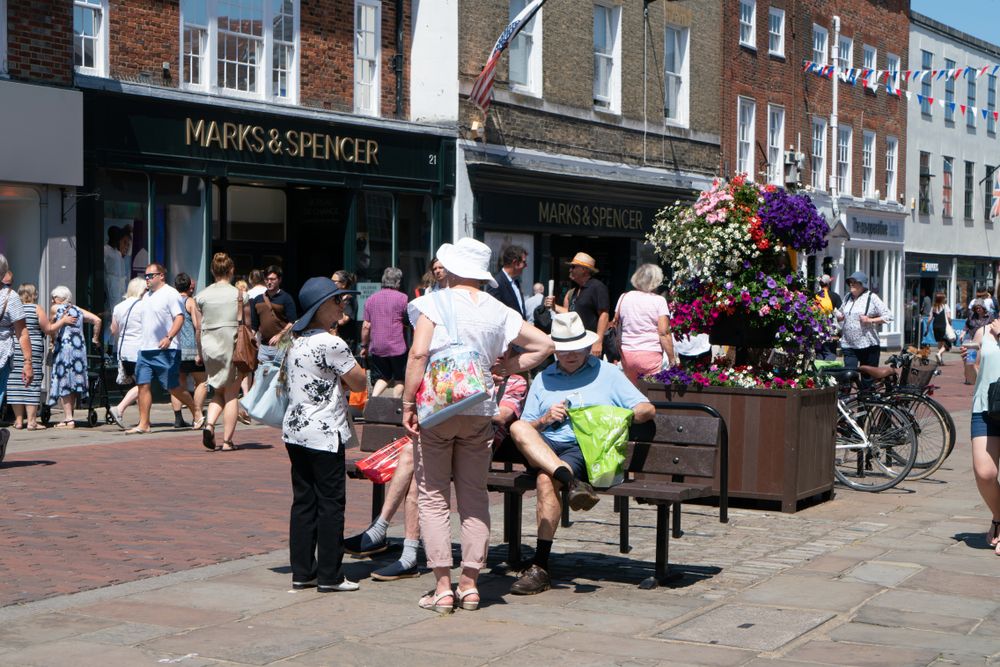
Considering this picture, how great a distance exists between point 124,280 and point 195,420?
3.48 m

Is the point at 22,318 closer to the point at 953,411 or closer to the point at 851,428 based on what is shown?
the point at 851,428

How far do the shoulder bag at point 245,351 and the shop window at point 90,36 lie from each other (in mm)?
5297

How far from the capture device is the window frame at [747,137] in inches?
1275

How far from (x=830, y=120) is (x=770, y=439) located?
28.2 metres

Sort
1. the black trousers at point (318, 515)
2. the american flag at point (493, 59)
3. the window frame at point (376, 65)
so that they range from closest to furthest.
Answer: the black trousers at point (318, 515)
the window frame at point (376, 65)
the american flag at point (493, 59)

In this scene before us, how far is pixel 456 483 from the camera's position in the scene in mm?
7094

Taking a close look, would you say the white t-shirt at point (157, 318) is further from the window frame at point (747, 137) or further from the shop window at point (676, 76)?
the window frame at point (747, 137)

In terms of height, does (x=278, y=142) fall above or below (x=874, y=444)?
above

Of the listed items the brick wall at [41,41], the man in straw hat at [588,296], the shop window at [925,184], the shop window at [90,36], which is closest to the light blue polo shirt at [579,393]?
the man in straw hat at [588,296]

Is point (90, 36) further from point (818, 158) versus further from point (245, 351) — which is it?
point (818, 158)

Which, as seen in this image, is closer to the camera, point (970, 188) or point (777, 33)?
point (777, 33)

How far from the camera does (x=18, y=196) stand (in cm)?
1727

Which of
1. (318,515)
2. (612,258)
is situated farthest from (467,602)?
(612,258)

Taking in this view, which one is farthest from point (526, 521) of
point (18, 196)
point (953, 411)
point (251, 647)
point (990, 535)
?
point (953, 411)
